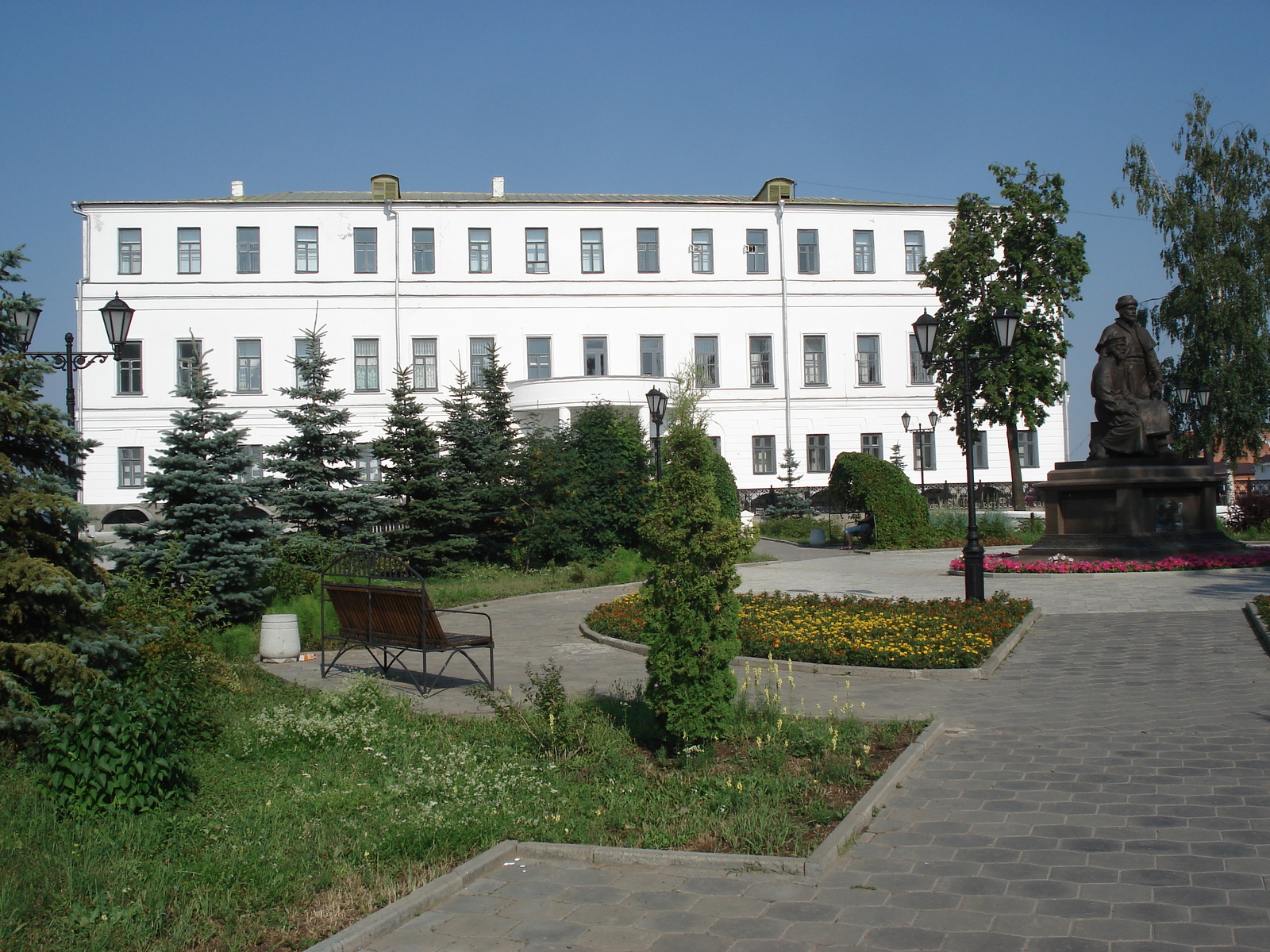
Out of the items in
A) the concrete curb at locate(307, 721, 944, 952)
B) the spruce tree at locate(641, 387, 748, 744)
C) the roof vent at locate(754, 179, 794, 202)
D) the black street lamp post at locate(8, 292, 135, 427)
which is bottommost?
the concrete curb at locate(307, 721, 944, 952)

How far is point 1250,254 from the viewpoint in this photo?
3838 centimetres

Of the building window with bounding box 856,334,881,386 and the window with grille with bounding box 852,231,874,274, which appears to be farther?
the window with grille with bounding box 852,231,874,274

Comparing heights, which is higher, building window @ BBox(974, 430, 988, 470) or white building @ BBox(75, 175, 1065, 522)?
white building @ BBox(75, 175, 1065, 522)

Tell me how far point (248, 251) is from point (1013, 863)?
147 feet

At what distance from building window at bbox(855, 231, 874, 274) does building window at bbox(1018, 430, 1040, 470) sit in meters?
10.3

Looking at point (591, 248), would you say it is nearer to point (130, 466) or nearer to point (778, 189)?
point (778, 189)

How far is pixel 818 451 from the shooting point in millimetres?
45844

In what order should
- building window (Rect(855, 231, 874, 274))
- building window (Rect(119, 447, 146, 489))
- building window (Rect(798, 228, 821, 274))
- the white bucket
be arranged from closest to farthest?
the white bucket, building window (Rect(119, 447, 146, 489)), building window (Rect(798, 228, 821, 274)), building window (Rect(855, 231, 874, 274))

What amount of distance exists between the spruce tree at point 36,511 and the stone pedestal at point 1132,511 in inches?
711

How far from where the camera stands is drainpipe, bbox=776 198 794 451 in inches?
1797

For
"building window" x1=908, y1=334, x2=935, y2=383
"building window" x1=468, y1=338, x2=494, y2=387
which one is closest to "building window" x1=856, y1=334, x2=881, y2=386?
"building window" x1=908, y1=334, x2=935, y2=383

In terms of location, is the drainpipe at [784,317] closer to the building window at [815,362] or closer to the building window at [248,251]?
the building window at [815,362]

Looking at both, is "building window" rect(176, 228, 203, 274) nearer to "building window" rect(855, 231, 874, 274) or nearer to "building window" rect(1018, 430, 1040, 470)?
"building window" rect(855, 231, 874, 274)

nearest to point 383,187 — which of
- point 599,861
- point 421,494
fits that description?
point 421,494
